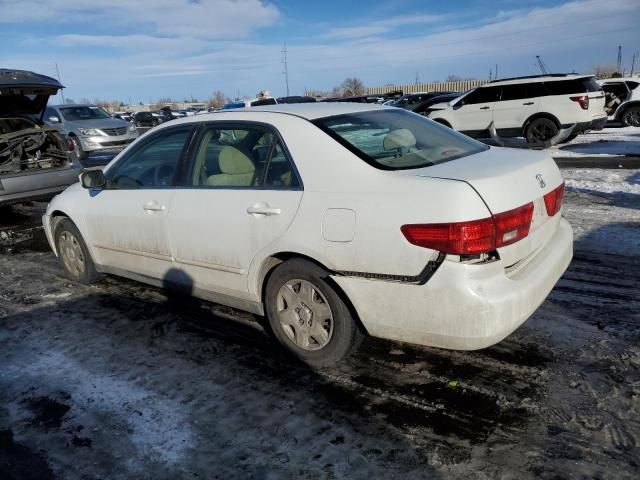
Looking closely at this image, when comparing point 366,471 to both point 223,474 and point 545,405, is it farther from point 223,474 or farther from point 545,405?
point 545,405

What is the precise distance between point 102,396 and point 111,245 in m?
1.68

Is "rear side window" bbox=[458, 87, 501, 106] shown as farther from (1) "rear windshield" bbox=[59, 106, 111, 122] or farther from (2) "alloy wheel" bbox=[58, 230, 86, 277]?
(2) "alloy wheel" bbox=[58, 230, 86, 277]

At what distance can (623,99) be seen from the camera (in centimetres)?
1722

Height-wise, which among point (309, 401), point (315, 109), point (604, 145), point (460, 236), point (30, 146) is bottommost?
point (309, 401)

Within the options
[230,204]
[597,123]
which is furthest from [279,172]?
[597,123]

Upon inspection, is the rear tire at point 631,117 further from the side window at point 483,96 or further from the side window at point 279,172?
the side window at point 279,172

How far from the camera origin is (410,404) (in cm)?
288

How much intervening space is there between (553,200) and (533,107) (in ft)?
38.1

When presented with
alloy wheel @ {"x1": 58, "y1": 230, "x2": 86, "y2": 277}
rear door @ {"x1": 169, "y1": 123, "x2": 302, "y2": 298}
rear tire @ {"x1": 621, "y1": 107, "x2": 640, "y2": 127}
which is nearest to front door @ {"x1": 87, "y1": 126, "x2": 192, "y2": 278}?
rear door @ {"x1": 169, "y1": 123, "x2": 302, "y2": 298}

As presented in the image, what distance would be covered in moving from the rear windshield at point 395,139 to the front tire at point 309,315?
2.53ft

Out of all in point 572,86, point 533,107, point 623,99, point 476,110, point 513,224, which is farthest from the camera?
point 623,99

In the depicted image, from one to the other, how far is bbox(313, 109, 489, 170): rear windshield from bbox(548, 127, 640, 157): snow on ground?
9917mm

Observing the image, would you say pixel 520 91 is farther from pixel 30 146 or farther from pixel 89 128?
pixel 89 128

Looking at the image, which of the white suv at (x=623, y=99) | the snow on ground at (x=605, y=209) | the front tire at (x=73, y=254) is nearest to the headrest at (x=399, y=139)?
the snow on ground at (x=605, y=209)
